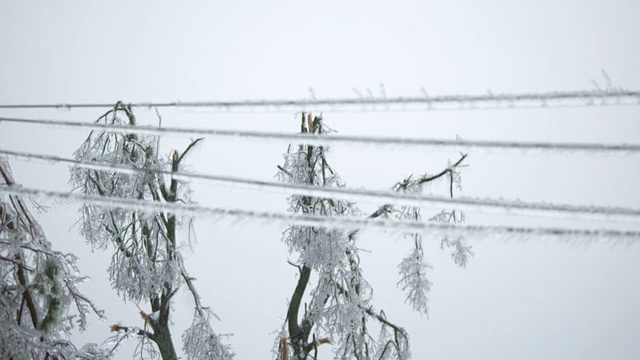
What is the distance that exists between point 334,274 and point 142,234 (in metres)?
2.77

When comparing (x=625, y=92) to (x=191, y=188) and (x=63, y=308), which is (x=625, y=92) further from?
(x=191, y=188)

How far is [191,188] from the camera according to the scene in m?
7.75

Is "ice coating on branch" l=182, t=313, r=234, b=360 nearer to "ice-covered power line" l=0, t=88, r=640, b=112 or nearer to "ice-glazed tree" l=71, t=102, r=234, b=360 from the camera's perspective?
"ice-glazed tree" l=71, t=102, r=234, b=360

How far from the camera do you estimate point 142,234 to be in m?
7.10

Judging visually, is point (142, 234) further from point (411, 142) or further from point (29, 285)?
point (411, 142)

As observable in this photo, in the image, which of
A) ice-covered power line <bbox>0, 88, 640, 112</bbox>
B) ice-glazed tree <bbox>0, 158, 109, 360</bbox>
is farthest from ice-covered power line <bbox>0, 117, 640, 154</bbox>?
ice-glazed tree <bbox>0, 158, 109, 360</bbox>

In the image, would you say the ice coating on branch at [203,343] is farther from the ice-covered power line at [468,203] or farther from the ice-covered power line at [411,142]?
the ice-covered power line at [468,203]

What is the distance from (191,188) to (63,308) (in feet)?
14.8

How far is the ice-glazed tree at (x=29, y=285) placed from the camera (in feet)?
9.87

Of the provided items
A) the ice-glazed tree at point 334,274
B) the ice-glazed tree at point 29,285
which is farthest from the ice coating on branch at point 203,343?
the ice-glazed tree at point 29,285

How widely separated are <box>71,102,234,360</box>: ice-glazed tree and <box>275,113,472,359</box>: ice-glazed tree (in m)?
1.34

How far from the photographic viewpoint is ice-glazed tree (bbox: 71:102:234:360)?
22.6ft

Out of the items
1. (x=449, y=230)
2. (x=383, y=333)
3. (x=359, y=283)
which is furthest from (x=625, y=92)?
(x=383, y=333)

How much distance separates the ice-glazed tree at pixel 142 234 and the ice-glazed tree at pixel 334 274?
1.34m
